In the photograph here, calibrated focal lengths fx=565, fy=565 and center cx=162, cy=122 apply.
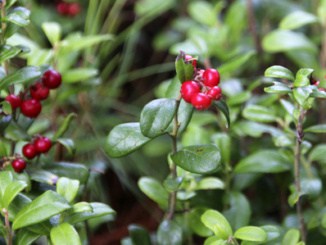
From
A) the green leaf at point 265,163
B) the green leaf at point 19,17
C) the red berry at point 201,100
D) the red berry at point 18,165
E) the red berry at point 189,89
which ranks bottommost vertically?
the green leaf at point 265,163

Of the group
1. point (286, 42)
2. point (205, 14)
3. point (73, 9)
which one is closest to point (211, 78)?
point (286, 42)

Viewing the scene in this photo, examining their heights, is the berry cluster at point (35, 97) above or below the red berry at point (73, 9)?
above

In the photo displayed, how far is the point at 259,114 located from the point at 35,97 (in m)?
0.48

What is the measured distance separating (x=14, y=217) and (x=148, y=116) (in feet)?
0.93

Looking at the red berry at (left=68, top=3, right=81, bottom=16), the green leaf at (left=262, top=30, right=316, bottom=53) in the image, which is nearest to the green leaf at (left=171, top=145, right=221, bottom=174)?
the green leaf at (left=262, top=30, right=316, bottom=53)

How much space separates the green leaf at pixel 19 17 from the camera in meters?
0.98

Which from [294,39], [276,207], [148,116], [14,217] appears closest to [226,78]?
[294,39]

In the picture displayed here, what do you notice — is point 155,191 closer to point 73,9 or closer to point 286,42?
point 286,42

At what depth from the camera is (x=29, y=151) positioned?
1.05m

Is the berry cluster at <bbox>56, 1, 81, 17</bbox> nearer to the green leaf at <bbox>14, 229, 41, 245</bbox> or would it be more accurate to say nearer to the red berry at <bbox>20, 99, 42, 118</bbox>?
the red berry at <bbox>20, 99, 42, 118</bbox>

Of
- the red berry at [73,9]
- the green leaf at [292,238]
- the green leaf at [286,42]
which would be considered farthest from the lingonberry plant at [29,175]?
the red berry at [73,9]

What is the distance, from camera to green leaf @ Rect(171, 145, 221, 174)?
0.96 m

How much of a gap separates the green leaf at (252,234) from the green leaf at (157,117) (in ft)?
0.74

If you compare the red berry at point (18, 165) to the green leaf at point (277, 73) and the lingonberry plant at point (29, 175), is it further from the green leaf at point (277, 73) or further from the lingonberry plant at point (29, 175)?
the green leaf at point (277, 73)
